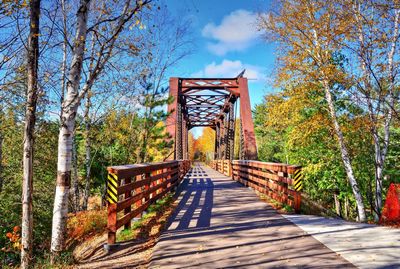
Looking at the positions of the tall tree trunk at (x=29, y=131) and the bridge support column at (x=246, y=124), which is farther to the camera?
the bridge support column at (x=246, y=124)

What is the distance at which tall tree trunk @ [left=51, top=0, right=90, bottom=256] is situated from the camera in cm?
349

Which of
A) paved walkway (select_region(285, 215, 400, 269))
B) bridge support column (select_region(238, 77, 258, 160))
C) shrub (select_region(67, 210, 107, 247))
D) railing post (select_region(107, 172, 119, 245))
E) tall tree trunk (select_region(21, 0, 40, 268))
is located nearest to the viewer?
paved walkway (select_region(285, 215, 400, 269))

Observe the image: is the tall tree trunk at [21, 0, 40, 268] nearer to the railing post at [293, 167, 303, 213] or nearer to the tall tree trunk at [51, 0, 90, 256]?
the tall tree trunk at [51, 0, 90, 256]

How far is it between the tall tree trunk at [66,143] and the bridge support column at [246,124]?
25.3 ft

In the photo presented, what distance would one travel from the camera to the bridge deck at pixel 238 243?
9.45 ft

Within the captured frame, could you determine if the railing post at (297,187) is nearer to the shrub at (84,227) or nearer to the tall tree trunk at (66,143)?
the shrub at (84,227)

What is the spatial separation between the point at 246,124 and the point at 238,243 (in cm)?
824

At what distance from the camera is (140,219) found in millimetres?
5062

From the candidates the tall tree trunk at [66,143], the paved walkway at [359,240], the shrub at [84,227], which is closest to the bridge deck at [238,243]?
the paved walkway at [359,240]

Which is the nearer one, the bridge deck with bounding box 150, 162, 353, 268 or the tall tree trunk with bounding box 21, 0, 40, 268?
the bridge deck with bounding box 150, 162, 353, 268

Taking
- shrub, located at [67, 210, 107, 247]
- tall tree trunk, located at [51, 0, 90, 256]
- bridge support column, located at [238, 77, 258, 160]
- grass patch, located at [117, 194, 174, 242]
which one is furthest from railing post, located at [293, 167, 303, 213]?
bridge support column, located at [238, 77, 258, 160]

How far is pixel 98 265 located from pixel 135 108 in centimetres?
851

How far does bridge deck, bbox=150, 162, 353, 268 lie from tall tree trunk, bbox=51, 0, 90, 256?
127 cm

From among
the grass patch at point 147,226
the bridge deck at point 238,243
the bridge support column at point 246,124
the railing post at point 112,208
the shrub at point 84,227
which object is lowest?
the shrub at point 84,227
